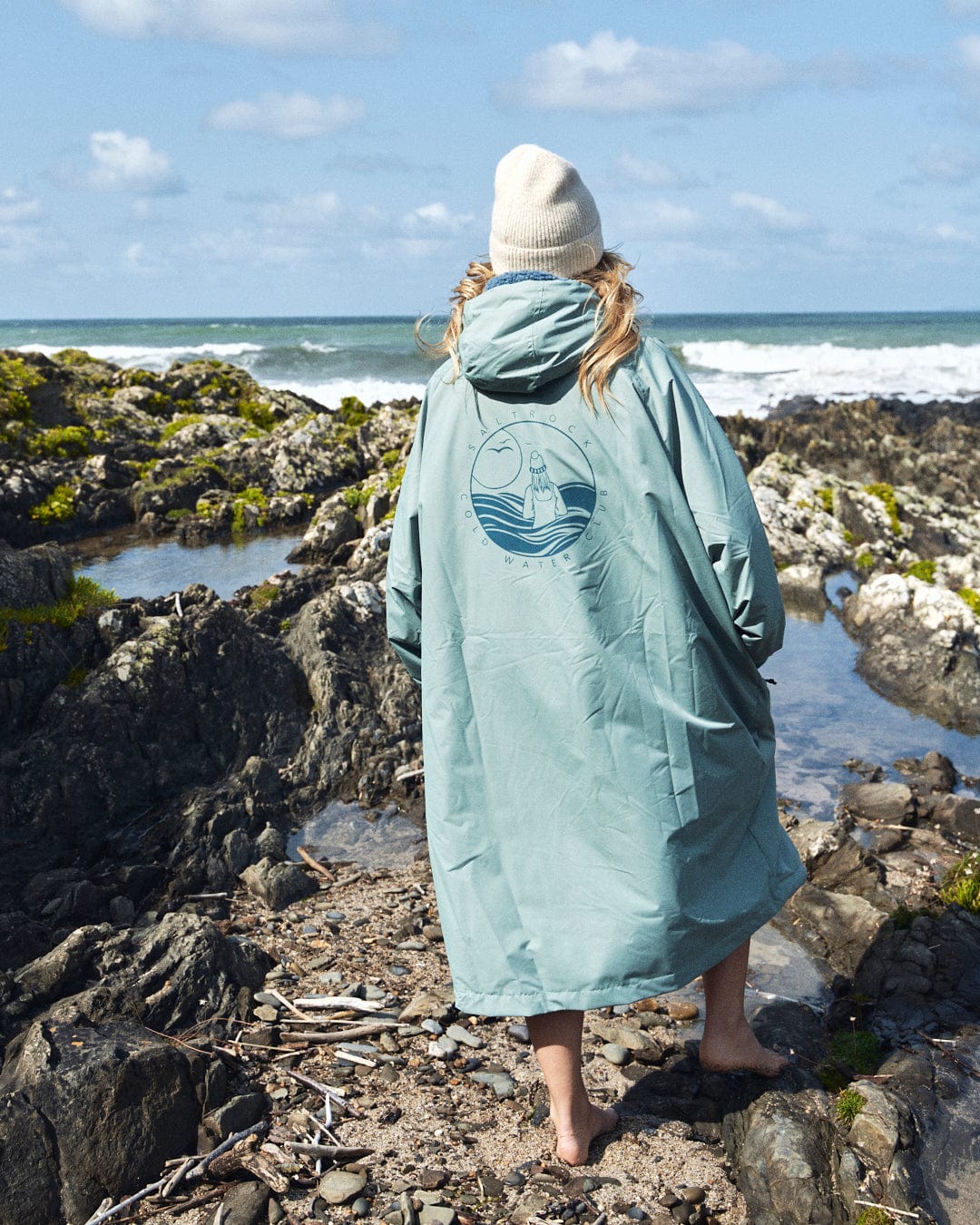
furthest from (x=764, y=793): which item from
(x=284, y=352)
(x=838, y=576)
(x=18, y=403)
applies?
(x=284, y=352)

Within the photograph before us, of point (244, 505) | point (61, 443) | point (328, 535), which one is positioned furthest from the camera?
point (61, 443)

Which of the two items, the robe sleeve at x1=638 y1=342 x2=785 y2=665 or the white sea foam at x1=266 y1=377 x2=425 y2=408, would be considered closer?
the robe sleeve at x1=638 y1=342 x2=785 y2=665

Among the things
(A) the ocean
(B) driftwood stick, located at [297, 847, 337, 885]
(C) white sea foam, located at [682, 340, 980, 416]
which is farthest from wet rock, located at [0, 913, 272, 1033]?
(C) white sea foam, located at [682, 340, 980, 416]

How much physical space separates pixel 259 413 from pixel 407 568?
14239mm

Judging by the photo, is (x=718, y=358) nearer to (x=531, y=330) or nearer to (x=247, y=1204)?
(x=531, y=330)

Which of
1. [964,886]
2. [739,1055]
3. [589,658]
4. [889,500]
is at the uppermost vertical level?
[589,658]

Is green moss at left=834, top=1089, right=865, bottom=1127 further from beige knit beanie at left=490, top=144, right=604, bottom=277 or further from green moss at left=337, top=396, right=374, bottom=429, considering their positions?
green moss at left=337, top=396, right=374, bottom=429

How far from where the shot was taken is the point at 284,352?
5256 cm

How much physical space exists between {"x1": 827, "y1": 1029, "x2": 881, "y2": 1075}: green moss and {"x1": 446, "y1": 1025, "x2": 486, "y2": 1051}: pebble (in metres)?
1.10

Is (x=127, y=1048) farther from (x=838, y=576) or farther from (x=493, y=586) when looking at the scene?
(x=838, y=576)

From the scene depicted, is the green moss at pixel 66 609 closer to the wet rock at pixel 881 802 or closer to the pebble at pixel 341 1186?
the pebble at pixel 341 1186

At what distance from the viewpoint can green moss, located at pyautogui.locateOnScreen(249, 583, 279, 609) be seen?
22.1 feet

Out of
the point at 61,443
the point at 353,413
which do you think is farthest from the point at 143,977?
the point at 353,413

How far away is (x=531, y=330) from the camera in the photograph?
251 cm
